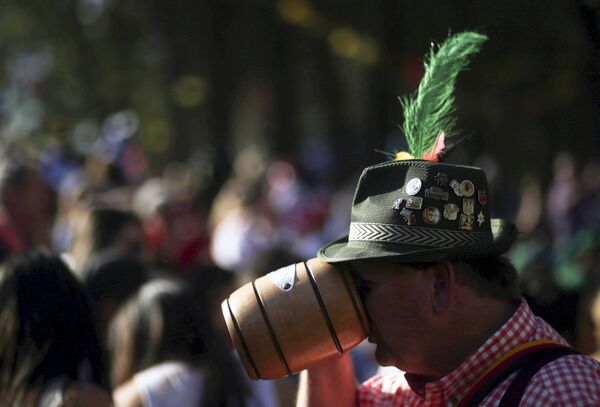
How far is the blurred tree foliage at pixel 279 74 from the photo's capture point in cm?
1471

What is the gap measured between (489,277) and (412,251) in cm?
25

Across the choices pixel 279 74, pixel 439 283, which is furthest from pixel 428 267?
pixel 279 74

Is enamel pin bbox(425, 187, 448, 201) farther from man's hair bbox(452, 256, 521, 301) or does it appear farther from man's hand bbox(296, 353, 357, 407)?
man's hand bbox(296, 353, 357, 407)

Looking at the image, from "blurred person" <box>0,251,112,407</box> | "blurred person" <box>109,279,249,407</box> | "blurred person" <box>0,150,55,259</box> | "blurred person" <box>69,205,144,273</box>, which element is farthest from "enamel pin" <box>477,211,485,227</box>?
"blurred person" <box>0,150,55,259</box>

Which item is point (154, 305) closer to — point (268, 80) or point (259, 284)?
point (259, 284)

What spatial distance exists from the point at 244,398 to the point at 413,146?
1475mm

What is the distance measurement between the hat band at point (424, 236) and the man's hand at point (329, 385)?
1.70ft

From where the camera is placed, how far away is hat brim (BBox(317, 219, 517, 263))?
2.46m

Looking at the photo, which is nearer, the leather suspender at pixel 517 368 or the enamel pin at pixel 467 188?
the leather suspender at pixel 517 368

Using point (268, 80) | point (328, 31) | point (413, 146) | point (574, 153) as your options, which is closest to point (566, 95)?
point (574, 153)

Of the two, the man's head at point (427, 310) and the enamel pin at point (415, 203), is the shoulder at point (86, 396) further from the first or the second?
the enamel pin at point (415, 203)

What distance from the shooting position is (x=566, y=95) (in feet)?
52.5

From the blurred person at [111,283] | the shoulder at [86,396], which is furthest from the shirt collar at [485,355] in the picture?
the blurred person at [111,283]

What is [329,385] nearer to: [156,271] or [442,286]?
[442,286]
